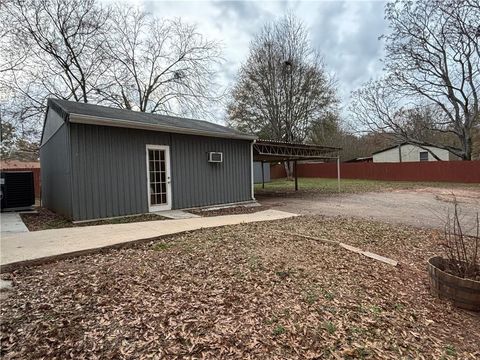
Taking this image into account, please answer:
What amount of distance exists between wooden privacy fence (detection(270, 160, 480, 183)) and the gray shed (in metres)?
15.3

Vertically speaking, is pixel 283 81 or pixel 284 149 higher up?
pixel 283 81

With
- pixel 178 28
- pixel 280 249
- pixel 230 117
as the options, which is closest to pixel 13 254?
pixel 280 249

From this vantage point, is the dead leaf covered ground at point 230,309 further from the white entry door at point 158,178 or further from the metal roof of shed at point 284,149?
the metal roof of shed at point 284,149

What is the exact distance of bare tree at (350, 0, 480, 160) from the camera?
15.8 m

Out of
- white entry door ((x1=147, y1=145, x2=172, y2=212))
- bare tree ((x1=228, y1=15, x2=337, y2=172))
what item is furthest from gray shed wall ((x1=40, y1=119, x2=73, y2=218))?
bare tree ((x1=228, y1=15, x2=337, y2=172))

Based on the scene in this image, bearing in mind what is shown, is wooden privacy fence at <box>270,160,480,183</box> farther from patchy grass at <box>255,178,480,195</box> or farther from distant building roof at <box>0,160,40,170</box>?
distant building roof at <box>0,160,40,170</box>

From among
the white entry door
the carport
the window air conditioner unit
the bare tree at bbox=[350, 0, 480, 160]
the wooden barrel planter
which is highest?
the bare tree at bbox=[350, 0, 480, 160]

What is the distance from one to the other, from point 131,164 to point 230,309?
5.69m

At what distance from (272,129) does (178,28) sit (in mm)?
9344

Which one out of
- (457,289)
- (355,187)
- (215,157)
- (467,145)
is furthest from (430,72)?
(457,289)

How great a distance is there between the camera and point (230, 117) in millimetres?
21578

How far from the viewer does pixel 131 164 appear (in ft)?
23.6

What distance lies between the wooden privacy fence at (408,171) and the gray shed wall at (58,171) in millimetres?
20783

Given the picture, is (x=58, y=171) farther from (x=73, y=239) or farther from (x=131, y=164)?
(x=73, y=239)
